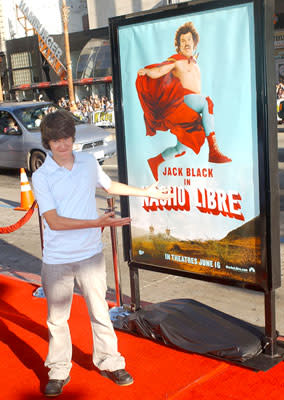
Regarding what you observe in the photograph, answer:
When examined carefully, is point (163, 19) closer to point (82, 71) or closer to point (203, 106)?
point (203, 106)

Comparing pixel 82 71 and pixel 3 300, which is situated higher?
pixel 82 71

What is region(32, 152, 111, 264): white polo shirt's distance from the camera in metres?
3.61

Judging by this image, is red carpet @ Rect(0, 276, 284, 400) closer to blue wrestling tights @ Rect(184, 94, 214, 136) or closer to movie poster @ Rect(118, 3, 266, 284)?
movie poster @ Rect(118, 3, 266, 284)

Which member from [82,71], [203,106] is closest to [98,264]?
[203,106]

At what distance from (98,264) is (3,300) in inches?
101

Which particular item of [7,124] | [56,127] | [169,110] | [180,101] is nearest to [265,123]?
[180,101]

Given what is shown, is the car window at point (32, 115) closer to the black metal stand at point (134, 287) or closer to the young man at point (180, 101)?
the black metal stand at point (134, 287)

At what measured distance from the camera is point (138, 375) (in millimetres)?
4066

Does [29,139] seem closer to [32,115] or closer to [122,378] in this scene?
[32,115]

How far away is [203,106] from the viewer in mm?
4027

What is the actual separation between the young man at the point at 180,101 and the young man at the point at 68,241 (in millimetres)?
726

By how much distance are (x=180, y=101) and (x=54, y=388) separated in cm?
219

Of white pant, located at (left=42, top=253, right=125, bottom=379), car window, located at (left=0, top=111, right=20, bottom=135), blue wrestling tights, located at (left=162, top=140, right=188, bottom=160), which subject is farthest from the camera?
car window, located at (left=0, top=111, right=20, bottom=135)

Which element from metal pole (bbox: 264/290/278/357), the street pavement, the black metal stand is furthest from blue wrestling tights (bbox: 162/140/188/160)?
the street pavement
